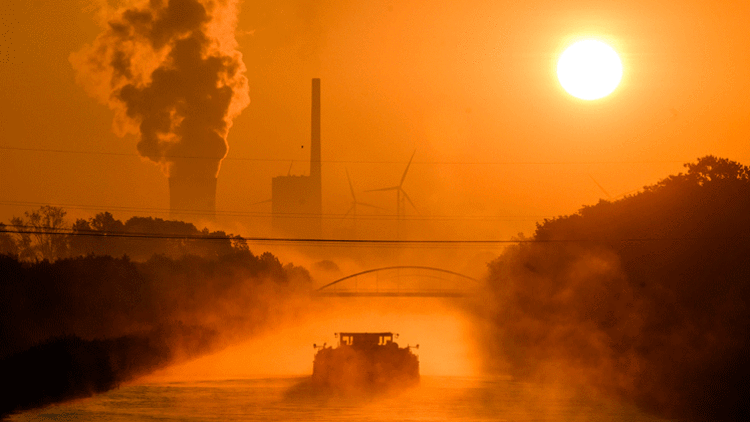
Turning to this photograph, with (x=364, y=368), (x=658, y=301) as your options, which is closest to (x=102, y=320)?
(x=364, y=368)

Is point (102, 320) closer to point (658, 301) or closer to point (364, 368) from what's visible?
point (364, 368)

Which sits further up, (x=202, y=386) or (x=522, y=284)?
(x=522, y=284)

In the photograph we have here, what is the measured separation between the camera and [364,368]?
6600cm

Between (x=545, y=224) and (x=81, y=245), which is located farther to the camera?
(x=81, y=245)

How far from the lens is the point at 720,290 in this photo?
62500 millimetres

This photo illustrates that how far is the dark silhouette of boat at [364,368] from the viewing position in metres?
65.4

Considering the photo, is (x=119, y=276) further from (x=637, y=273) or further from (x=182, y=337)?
(x=637, y=273)

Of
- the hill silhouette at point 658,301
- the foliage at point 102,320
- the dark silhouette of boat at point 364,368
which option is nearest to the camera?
the hill silhouette at point 658,301

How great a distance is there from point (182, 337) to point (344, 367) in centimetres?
4242

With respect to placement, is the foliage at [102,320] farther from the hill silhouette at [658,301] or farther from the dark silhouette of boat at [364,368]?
the hill silhouette at [658,301]

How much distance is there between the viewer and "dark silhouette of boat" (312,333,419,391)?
65375mm

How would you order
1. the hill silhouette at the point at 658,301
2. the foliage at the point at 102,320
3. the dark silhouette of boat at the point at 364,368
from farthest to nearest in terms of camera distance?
the dark silhouette of boat at the point at 364,368, the foliage at the point at 102,320, the hill silhouette at the point at 658,301

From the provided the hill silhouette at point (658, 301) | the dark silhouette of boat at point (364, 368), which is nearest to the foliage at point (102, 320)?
the dark silhouette of boat at point (364, 368)

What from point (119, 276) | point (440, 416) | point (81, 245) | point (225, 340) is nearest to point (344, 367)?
point (440, 416)
